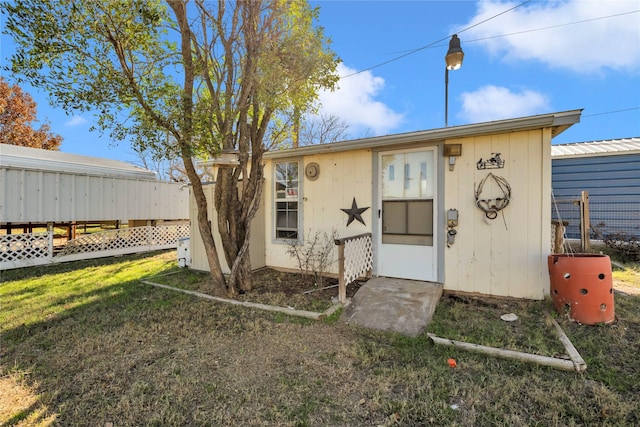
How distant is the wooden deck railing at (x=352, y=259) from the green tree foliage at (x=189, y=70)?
1.56 meters

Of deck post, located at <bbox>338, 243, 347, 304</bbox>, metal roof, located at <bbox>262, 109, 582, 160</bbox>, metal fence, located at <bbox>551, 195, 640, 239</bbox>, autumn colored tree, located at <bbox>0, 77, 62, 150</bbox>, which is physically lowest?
deck post, located at <bbox>338, 243, 347, 304</bbox>

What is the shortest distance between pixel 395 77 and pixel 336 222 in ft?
20.2

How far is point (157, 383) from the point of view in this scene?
2.21 meters

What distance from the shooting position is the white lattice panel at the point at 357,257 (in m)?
4.15

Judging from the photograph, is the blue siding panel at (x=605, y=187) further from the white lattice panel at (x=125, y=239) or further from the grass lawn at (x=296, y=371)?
the white lattice panel at (x=125, y=239)

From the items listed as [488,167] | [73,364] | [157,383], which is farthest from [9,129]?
[488,167]

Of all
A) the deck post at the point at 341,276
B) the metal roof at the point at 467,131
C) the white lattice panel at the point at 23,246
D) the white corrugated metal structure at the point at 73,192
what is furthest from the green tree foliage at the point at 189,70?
the white lattice panel at the point at 23,246

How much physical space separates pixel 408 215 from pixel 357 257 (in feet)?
3.48

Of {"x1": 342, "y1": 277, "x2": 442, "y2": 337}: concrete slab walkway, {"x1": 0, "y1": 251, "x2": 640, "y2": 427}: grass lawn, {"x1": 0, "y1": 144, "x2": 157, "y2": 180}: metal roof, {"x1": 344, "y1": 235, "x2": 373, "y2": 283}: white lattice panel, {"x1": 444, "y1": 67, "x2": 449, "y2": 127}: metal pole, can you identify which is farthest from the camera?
{"x1": 0, "y1": 144, "x2": 157, "y2": 180}: metal roof

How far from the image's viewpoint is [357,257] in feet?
14.5

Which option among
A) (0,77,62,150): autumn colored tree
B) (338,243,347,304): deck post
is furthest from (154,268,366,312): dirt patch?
(0,77,62,150): autumn colored tree

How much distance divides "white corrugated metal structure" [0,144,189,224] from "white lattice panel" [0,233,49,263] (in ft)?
1.22

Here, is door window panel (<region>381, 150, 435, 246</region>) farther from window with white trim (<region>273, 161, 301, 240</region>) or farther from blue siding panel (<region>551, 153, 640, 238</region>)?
blue siding panel (<region>551, 153, 640, 238</region>)

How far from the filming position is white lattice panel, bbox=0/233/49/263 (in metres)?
6.43
